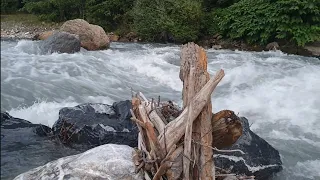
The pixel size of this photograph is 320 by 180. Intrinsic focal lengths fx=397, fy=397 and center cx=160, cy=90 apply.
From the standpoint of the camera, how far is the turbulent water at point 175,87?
188 inches

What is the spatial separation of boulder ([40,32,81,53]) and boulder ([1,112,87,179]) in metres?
4.43

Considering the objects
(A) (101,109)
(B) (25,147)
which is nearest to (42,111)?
(A) (101,109)

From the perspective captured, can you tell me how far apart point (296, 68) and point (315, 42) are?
3.80 m

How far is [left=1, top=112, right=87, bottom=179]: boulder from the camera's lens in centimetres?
364

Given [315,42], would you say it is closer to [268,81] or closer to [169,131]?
[268,81]

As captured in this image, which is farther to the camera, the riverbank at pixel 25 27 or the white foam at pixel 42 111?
the riverbank at pixel 25 27

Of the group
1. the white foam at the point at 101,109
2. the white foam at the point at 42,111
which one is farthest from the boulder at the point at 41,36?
the white foam at the point at 101,109

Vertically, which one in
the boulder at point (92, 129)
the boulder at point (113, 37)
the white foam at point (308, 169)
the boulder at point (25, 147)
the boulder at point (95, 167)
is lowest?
the white foam at point (308, 169)

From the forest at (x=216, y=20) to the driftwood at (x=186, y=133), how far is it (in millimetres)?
7494

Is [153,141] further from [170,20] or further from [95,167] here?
[170,20]

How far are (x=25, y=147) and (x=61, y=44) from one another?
17.1ft

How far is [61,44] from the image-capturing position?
29.3 feet

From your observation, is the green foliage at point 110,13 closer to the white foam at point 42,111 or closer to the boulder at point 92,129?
the white foam at point 42,111

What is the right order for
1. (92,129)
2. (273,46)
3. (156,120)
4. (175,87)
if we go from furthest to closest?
1. (273,46)
2. (175,87)
3. (92,129)
4. (156,120)
